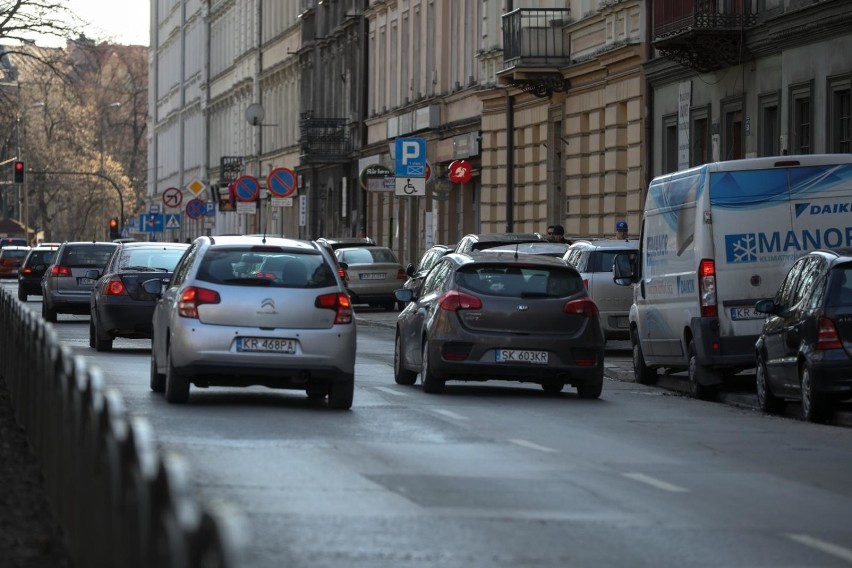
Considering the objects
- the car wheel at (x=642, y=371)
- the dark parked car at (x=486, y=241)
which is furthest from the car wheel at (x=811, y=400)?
the dark parked car at (x=486, y=241)

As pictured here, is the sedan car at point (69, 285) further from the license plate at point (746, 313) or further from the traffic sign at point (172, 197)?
the traffic sign at point (172, 197)

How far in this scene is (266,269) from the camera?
61.0ft

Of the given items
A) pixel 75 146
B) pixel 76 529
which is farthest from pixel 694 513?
pixel 75 146

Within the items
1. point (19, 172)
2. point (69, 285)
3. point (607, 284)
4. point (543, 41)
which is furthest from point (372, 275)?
point (19, 172)

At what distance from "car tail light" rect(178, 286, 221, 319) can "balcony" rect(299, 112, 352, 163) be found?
53157 millimetres

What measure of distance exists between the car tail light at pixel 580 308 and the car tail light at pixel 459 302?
86cm

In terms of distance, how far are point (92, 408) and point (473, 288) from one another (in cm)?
1356

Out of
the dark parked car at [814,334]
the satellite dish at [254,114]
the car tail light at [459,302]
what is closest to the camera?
the dark parked car at [814,334]

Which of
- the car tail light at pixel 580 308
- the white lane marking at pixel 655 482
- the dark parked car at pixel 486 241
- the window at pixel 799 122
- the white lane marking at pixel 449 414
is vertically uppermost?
the window at pixel 799 122

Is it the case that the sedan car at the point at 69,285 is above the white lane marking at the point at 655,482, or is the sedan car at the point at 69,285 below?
above

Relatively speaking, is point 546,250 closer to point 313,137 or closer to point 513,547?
point 513,547

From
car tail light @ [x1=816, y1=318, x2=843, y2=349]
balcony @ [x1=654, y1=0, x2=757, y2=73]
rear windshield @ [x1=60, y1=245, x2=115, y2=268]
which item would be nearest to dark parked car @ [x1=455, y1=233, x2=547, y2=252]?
balcony @ [x1=654, y1=0, x2=757, y2=73]

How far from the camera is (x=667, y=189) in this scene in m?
23.5

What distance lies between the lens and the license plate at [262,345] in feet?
59.9
